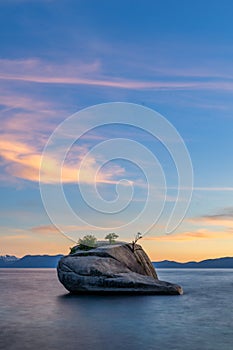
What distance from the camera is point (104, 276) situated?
55.8m

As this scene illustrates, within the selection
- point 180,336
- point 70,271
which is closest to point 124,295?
point 70,271

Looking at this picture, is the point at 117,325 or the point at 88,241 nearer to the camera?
the point at 117,325

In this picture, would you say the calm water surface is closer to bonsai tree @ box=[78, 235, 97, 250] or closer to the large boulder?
the large boulder

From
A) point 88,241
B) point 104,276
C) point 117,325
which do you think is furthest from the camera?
point 88,241

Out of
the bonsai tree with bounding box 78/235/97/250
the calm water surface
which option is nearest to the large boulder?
the calm water surface

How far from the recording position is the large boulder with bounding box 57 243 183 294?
184ft

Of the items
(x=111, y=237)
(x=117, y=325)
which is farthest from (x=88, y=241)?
(x=117, y=325)

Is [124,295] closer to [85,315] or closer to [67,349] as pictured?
[85,315]

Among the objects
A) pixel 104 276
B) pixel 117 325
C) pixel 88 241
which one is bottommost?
pixel 117 325

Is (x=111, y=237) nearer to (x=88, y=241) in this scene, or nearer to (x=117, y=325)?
(x=88, y=241)

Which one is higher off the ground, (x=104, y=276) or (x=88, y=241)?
(x=88, y=241)

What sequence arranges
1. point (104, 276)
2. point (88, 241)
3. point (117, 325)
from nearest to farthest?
point (117, 325), point (104, 276), point (88, 241)

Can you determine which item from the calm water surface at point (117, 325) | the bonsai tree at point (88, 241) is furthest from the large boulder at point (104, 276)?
the bonsai tree at point (88, 241)

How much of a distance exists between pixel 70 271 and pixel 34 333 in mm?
25234
